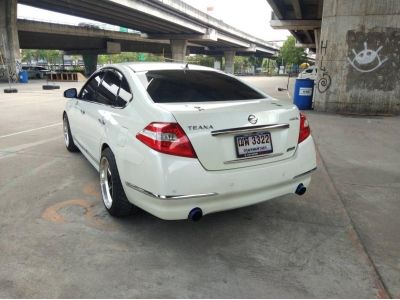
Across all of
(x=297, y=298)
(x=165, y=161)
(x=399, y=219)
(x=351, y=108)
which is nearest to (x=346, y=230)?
(x=399, y=219)

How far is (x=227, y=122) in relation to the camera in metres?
2.92

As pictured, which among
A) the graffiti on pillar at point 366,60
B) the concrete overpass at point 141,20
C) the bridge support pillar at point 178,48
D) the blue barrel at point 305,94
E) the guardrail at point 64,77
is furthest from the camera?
the bridge support pillar at point 178,48

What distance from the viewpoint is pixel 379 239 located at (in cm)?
326

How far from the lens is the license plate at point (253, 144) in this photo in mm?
2941

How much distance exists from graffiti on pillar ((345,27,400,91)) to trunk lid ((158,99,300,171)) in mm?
8990

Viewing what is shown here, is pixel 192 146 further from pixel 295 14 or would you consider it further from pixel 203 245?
pixel 295 14

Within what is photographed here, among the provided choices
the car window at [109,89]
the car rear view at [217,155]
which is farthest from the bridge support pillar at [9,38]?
the car rear view at [217,155]

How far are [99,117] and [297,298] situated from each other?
2.73 metres

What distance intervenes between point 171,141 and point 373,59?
10.2 meters

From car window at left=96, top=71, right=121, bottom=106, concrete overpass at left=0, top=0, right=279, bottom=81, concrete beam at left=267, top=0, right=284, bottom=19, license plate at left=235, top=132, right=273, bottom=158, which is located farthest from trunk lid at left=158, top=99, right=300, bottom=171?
concrete overpass at left=0, top=0, right=279, bottom=81

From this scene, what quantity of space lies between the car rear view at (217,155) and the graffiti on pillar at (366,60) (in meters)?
8.82

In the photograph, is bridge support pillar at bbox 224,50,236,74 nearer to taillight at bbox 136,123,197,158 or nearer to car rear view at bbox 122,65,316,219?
car rear view at bbox 122,65,316,219

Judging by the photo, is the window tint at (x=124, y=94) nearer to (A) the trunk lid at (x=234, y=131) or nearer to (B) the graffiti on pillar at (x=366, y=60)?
(A) the trunk lid at (x=234, y=131)

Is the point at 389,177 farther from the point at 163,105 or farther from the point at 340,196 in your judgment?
the point at 163,105
